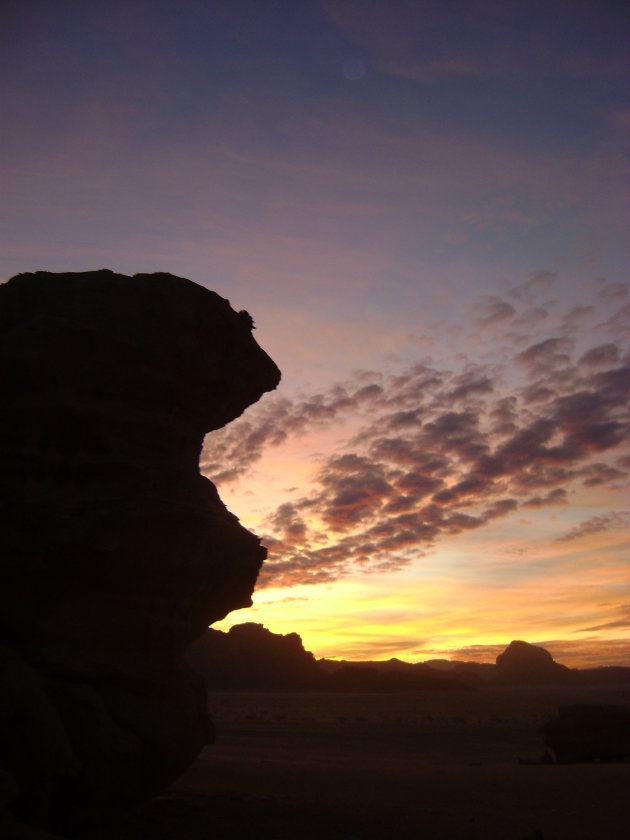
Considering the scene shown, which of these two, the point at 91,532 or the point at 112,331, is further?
the point at 112,331

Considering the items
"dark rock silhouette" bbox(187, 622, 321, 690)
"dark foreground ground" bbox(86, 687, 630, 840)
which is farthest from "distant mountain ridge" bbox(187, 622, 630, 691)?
"dark foreground ground" bbox(86, 687, 630, 840)

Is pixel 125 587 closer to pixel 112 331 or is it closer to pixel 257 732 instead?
pixel 112 331

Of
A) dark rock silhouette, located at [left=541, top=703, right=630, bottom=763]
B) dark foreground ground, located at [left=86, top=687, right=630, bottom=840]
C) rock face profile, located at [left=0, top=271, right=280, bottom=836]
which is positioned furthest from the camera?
dark rock silhouette, located at [left=541, top=703, right=630, bottom=763]

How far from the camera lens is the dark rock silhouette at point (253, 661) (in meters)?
124

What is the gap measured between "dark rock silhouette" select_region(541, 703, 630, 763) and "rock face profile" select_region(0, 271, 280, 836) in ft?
49.5

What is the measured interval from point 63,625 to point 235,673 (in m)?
121

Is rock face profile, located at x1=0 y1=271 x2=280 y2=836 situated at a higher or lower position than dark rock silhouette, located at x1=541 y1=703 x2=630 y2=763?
higher

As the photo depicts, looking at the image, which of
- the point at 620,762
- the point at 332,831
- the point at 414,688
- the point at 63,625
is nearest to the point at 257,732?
the point at 620,762

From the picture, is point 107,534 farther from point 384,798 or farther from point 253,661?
point 253,661

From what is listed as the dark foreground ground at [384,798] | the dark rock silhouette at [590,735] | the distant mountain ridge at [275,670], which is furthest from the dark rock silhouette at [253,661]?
the dark rock silhouette at [590,735]

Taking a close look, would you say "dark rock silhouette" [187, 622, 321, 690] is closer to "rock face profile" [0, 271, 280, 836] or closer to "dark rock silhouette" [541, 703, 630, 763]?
"dark rock silhouette" [541, 703, 630, 763]

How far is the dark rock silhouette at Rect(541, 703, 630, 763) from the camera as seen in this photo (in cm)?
2333

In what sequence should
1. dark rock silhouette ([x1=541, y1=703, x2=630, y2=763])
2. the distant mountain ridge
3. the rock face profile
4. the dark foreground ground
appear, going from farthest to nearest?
the distant mountain ridge
dark rock silhouette ([x1=541, y1=703, x2=630, y2=763])
the dark foreground ground
the rock face profile

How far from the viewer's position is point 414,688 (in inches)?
4609
